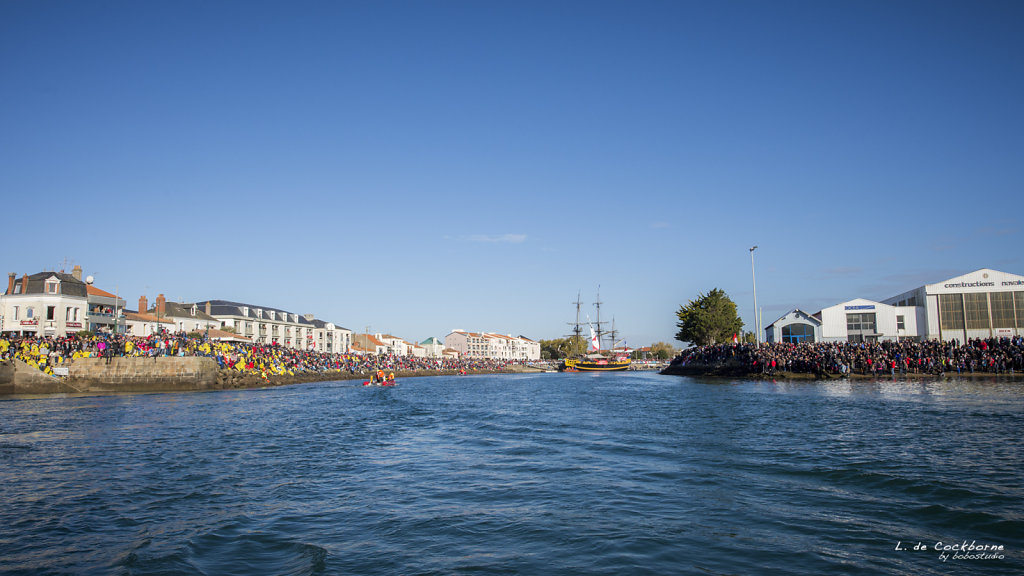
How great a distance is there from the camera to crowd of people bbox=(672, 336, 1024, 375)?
34.8m

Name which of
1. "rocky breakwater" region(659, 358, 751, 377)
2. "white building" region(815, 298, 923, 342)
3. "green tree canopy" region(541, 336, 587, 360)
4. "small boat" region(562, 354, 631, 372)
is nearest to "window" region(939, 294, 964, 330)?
"white building" region(815, 298, 923, 342)

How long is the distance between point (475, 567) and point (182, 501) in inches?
240

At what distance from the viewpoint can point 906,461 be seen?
35.9 feet

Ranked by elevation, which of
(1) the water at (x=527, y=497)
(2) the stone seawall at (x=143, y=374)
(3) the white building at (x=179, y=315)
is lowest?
(1) the water at (x=527, y=497)

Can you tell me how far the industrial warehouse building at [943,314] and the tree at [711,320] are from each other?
1732 cm

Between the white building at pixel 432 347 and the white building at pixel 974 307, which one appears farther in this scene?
the white building at pixel 432 347

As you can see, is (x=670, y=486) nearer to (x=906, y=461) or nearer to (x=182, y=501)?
(x=906, y=461)

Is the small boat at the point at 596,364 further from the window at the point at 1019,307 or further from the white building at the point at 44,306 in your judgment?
the white building at the point at 44,306

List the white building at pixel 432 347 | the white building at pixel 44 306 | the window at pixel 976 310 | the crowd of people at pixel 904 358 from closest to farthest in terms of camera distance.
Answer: the crowd of people at pixel 904 358 < the white building at pixel 44 306 < the window at pixel 976 310 < the white building at pixel 432 347

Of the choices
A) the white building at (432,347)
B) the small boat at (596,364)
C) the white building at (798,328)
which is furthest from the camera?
the white building at (432,347)

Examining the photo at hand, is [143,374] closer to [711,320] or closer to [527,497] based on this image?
[527,497]

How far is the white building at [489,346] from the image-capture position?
163750 mm

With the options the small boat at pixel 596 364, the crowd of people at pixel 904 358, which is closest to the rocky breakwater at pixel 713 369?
the crowd of people at pixel 904 358

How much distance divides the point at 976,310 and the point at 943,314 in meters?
2.24
